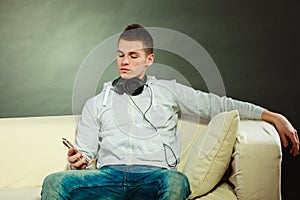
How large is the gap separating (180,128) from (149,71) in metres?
0.43

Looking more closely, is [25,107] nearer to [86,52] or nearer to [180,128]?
[86,52]

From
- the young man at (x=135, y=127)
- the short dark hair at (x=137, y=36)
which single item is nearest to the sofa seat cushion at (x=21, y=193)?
the young man at (x=135, y=127)

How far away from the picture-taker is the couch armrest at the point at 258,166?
6.15 ft

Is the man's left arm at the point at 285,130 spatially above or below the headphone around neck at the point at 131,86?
below

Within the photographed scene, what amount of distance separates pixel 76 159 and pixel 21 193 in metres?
0.33

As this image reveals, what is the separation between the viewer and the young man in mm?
1935

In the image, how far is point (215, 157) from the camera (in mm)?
1933

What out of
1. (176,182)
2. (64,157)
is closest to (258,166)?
(176,182)

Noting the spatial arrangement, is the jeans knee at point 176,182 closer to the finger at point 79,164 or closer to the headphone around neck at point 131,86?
the finger at point 79,164

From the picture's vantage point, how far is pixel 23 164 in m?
2.25

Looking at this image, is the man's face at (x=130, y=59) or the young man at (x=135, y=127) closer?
the young man at (x=135, y=127)

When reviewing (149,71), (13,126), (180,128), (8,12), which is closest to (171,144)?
(180,128)

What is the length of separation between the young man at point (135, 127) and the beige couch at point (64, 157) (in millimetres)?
100

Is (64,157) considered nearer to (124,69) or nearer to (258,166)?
(124,69)
